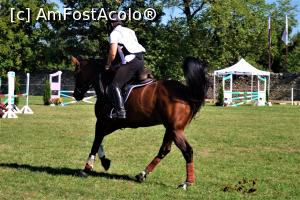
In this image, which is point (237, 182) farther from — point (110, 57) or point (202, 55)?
point (202, 55)

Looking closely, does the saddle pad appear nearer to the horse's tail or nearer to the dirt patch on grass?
the horse's tail

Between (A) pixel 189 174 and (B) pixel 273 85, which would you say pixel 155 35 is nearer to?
(B) pixel 273 85

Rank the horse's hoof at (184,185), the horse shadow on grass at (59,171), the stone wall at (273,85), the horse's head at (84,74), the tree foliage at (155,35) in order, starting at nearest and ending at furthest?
the horse's hoof at (184,185)
the horse shadow on grass at (59,171)
the horse's head at (84,74)
the stone wall at (273,85)
the tree foliage at (155,35)

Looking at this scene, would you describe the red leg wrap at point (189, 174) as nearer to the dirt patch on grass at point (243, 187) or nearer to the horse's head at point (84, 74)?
the dirt patch on grass at point (243, 187)

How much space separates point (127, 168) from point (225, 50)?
43143 mm

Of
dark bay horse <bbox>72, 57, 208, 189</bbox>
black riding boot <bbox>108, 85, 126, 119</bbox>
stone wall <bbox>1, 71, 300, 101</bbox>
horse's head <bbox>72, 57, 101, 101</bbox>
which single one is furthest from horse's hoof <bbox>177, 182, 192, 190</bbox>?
stone wall <bbox>1, 71, 300, 101</bbox>

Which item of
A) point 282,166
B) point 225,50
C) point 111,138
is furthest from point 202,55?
point 282,166

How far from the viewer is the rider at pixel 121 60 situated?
7.45m

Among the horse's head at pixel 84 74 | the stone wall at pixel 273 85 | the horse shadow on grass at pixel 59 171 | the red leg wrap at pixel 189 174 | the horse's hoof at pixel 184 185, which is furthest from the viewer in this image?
the stone wall at pixel 273 85

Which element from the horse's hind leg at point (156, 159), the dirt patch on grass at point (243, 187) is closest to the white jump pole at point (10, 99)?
the horse's hind leg at point (156, 159)

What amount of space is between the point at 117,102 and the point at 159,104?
63 cm

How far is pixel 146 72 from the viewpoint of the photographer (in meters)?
7.73

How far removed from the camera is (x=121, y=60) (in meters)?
7.52

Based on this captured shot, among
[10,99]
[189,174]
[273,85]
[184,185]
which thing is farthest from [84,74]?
[273,85]
